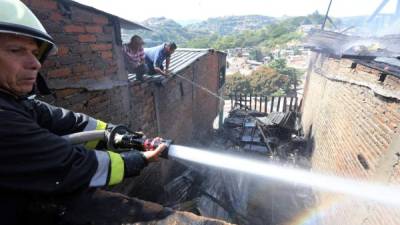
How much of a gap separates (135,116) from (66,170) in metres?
3.42

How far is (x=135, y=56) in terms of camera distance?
561 centimetres

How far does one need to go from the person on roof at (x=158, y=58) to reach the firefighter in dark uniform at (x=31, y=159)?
4632 millimetres

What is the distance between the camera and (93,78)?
133 inches

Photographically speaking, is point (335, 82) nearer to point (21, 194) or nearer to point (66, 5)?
point (66, 5)

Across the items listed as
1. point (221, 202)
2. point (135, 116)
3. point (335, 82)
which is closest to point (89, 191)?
point (135, 116)

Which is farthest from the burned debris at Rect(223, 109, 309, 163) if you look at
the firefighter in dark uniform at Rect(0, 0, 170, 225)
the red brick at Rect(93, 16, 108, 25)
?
the firefighter in dark uniform at Rect(0, 0, 170, 225)

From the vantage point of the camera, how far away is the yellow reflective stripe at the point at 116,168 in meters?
1.50

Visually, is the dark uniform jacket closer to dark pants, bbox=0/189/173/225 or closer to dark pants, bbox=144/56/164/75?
dark pants, bbox=0/189/173/225

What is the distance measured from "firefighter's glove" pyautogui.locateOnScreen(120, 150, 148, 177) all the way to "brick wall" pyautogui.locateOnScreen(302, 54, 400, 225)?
3.13 m

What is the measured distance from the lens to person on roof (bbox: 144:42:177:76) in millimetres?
6234

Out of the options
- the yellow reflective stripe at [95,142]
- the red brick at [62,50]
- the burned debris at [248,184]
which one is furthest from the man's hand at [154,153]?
the burned debris at [248,184]

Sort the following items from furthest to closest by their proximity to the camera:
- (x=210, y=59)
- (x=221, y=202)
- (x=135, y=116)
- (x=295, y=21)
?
(x=295, y=21)
(x=210, y=59)
(x=221, y=202)
(x=135, y=116)

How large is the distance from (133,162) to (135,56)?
14.4 ft

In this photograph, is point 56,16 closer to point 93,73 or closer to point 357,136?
A: point 93,73
